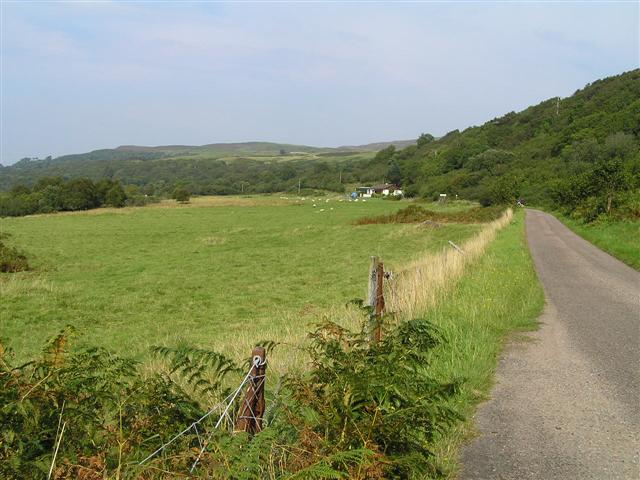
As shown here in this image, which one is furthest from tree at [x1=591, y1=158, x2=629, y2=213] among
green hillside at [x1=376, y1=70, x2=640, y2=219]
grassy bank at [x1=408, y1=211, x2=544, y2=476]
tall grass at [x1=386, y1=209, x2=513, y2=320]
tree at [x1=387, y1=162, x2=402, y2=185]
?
tree at [x1=387, y1=162, x2=402, y2=185]

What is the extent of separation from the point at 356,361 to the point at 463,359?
3095 millimetres

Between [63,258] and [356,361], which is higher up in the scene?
[356,361]

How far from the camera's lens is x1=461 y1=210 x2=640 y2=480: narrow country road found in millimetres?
4059

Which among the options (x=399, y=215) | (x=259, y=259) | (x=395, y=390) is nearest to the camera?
(x=395, y=390)

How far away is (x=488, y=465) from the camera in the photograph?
4020 millimetres

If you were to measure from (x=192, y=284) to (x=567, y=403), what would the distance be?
1795 cm

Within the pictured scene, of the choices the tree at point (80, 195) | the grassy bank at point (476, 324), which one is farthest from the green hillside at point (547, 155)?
the tree at point (80, 195)

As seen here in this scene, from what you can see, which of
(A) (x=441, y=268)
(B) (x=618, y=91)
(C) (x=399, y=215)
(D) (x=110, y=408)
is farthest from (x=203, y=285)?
(B) (x=618, y=91)

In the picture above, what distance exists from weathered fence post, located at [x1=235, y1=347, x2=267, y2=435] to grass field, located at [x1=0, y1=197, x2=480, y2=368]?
853 millimetres

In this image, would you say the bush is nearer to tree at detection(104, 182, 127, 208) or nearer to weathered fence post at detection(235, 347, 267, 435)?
weathered fence post at detection(235, 347, 267, 435)

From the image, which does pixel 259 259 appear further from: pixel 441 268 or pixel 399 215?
pixel 399 215

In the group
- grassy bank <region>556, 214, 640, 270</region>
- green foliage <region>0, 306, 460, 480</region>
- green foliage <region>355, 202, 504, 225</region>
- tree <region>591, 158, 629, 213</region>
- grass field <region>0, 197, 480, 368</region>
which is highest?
tree <region>591, 158, 629, 213</region>

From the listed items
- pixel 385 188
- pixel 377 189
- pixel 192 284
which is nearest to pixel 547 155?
pixel 385 188

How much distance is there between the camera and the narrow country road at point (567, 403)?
160 inches
